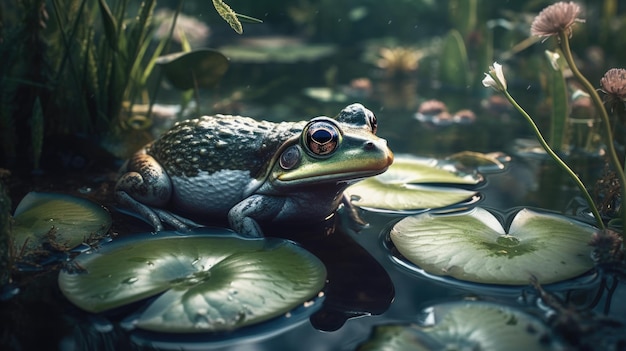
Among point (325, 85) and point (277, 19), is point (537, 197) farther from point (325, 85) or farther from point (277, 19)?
point (277, 19)

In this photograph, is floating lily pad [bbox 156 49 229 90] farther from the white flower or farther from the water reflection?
the white flower

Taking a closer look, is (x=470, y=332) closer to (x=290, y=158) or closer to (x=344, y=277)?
(x=344, y=277)

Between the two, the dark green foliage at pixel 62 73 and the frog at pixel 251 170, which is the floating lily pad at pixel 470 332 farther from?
the dark green foliage at pixel 62 73

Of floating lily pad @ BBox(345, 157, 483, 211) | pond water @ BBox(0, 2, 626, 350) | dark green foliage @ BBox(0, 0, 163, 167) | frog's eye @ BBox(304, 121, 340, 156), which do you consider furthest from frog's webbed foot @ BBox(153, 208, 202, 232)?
dark green foliage @ BBox(0, 0, 163, 167)

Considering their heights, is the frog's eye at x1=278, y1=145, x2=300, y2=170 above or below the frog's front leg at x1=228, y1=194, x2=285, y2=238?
above

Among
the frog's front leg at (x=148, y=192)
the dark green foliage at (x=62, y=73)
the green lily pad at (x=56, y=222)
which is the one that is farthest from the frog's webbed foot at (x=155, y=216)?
the dark green foliage at (x=62, y=73)

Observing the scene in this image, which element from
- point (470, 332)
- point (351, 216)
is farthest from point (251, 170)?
point (470, 332)
